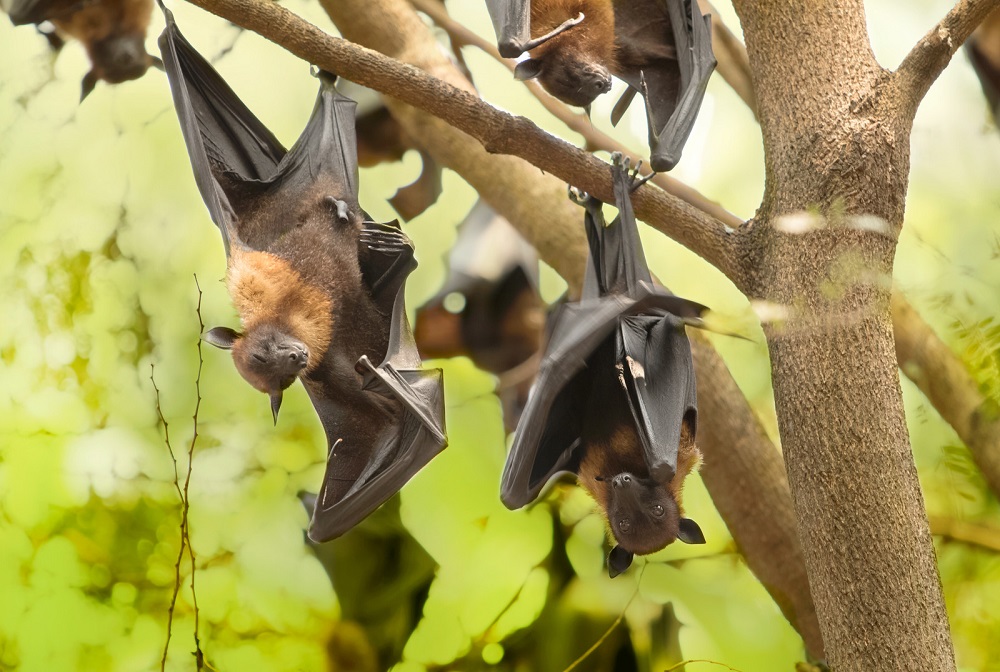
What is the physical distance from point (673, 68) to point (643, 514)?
5.03 ft

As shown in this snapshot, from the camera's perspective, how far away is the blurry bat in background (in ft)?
14.2

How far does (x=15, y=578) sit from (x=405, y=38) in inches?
111

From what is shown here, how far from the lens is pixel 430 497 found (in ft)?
13.6

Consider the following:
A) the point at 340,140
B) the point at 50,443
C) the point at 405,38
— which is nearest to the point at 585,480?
the point at 340,140

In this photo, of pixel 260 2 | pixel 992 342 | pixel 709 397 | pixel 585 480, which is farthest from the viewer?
pixel 992 342

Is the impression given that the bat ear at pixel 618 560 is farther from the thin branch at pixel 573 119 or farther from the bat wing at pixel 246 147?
the thin branch at pixel 573 119

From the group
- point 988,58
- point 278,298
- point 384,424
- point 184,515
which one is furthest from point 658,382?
point 988,58

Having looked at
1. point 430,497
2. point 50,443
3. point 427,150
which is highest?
point 427,150

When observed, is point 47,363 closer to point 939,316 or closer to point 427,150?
point 427,150

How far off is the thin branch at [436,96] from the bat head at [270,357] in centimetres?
81

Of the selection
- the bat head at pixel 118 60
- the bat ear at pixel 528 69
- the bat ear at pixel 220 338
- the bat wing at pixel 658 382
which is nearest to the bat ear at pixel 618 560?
the bat wing at pixel 658 382

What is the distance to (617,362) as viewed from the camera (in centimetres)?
288

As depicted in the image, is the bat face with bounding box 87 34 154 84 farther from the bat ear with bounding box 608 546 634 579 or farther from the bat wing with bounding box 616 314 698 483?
the bat ear with bounding box 608 546 634 579

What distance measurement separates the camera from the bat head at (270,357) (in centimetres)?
275
